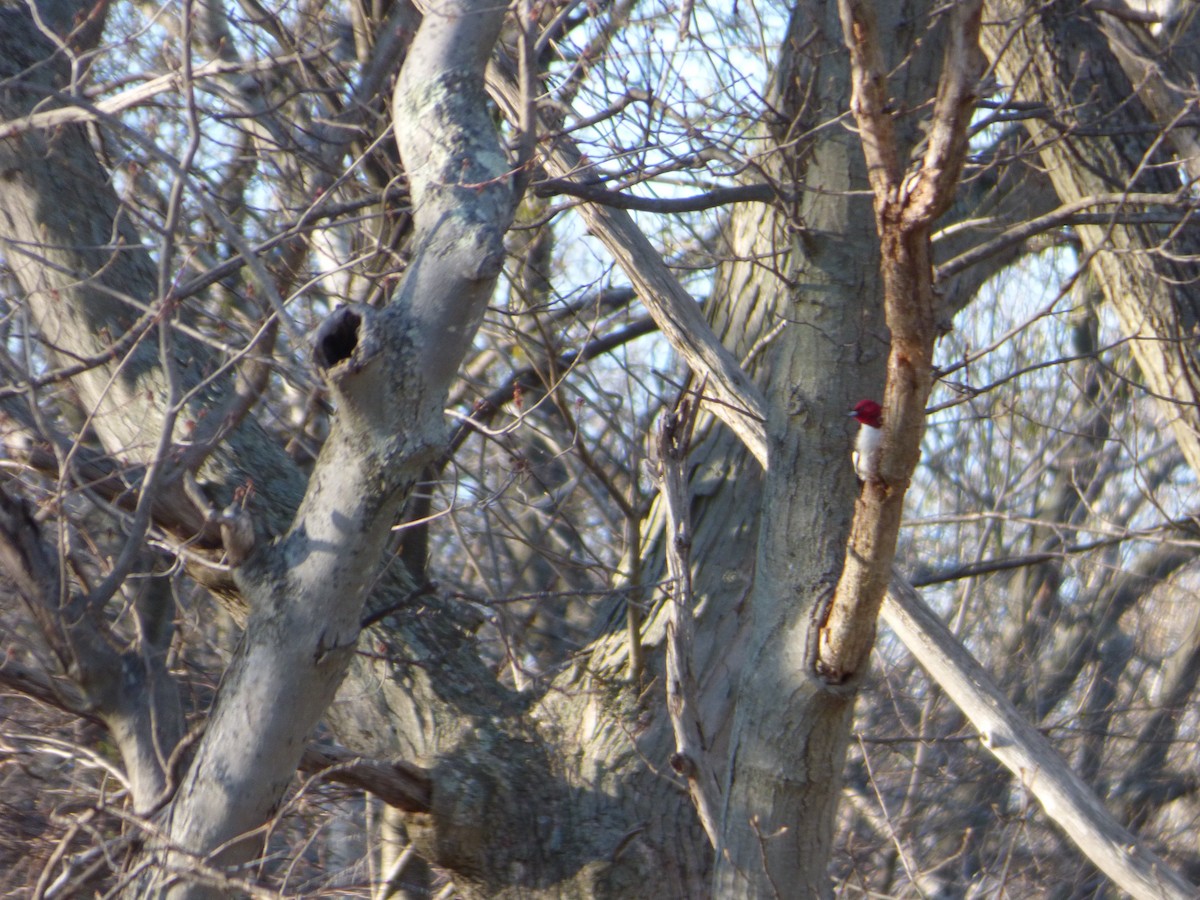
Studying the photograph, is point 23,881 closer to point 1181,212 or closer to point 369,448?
point 369,448

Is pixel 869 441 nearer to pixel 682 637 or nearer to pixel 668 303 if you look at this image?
pixel 682 637

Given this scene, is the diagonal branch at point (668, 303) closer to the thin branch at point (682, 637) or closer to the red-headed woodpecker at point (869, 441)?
the thin branch at point (682, 637)

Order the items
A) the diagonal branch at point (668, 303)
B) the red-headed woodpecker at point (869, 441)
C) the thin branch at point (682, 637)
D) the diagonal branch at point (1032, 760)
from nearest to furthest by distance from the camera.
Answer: the red-headed woodpecker at point (869, 441), the diagonal branch at point (1032, 760), the thin branch at point (682, 637), the diagonal branch at point (668, 303)

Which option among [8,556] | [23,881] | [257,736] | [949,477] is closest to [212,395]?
[8,556]

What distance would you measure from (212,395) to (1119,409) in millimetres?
6031

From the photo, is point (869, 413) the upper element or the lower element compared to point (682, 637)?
upper

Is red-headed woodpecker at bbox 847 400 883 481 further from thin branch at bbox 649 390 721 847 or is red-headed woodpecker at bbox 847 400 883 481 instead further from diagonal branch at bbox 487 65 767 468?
diagonal branch at bbox 487 65 767 468

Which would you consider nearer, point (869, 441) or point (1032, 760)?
point (869, 441)

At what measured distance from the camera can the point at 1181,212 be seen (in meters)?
3.54

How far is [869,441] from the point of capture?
2.26 meters

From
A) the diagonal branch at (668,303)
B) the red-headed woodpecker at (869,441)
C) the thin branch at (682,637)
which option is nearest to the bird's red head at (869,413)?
the red-headed woodpecker at (869,441)

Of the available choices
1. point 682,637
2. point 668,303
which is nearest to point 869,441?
point 682,637

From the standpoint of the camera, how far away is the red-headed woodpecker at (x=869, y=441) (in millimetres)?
2258

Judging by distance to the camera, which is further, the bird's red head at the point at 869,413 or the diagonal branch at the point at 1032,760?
the diagonal branch at the point at 1032,760
